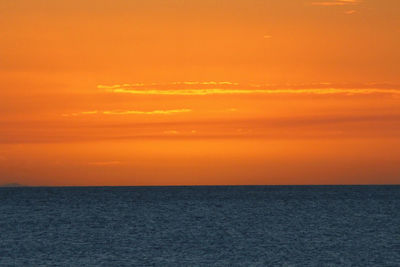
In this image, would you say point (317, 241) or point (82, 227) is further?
point (82, 227)

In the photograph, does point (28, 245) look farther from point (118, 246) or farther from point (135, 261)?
point (135, 261)

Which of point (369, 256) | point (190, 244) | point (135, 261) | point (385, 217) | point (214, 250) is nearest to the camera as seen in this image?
point (135, 261)

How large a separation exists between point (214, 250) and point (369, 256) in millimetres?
14503

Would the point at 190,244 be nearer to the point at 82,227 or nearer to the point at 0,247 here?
the point at 0,247

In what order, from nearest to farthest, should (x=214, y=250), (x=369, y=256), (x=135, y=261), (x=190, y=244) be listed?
1. (x=135, y=261)
2. (x=369, y=256)
3. (x=214, y=250)
4. (x=190, y=244)

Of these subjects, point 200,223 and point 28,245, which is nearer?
point 28,245

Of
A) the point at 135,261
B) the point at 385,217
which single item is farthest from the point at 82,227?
the point at 385,217

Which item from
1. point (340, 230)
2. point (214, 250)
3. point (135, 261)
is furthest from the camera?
point (340, 230)

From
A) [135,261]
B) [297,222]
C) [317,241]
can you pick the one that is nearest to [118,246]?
[135,261]

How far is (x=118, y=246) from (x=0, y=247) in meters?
11.6

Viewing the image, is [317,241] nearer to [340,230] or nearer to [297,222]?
[340,230]

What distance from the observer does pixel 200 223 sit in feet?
369

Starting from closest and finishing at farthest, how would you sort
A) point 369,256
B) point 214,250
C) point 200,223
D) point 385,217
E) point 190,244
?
point 369,256 < point 214,250 < point 190,244 < point 200,223 < point 385,217

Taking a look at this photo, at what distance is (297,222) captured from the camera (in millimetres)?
114500
